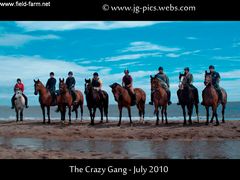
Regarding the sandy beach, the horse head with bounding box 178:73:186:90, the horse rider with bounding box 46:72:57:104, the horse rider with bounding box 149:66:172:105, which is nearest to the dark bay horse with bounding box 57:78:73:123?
the horse rider with bounding box 46:72:57:104

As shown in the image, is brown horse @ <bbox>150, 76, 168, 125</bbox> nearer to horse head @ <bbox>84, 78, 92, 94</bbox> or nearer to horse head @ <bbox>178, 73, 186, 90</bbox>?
horse head @ <bbox>178, 73, 186, 90</bbox>

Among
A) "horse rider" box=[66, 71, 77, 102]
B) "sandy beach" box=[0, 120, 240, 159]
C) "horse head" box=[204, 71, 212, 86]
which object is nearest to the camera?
"sandy beach" box=[0, 120, 240, 159]

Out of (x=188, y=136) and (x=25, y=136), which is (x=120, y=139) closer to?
(x=188, y=136)

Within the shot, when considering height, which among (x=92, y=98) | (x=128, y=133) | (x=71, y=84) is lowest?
(x=128, y=133)

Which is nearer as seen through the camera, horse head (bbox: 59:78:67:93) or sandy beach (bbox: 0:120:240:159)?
sandy beach (bbox: 0:120:240:159)

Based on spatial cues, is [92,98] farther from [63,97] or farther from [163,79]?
[163,79]

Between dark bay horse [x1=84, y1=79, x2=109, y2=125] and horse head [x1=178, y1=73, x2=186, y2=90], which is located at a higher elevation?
→ horse head [x1=178, y1=73, x2=186, y2=90]

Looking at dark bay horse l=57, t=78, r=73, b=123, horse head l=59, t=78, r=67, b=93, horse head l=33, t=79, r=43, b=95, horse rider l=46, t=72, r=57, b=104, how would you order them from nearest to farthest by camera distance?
horse head l=59, t=78, r=67, b=93 < dark bay horse l=57, t=78, r=73, b=123 < horse head l=33, t=79, r=43, b=95 < horse rider l=46, t=72, r=57, b=104

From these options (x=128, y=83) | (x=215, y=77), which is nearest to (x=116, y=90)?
(x=128, y=83)

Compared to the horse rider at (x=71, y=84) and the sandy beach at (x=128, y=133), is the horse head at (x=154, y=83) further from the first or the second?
the horse rider at (x=71, y=84)

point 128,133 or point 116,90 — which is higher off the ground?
point 116,90

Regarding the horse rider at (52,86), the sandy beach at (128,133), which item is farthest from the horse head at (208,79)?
the horse rider at (52,86)
